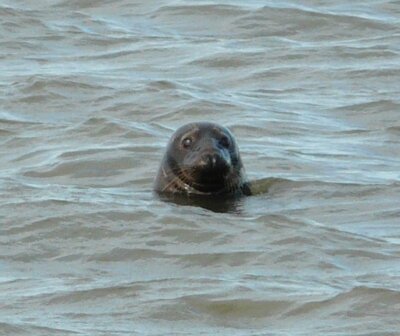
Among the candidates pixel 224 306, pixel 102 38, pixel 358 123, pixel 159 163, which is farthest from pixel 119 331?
pixel 102 38

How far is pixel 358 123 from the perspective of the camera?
Result: 1523 cm

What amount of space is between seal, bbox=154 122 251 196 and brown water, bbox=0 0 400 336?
21cm

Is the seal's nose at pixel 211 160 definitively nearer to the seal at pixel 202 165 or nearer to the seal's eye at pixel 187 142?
the seal at pixel 202 165

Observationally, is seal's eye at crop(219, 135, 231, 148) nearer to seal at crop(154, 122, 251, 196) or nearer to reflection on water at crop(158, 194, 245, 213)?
seal at crop(154, 122, 251, 196)

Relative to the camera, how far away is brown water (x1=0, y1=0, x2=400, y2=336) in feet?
30.6

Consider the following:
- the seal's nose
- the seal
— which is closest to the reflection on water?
the seal

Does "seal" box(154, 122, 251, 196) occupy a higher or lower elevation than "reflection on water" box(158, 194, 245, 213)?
higher

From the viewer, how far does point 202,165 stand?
39.3ft

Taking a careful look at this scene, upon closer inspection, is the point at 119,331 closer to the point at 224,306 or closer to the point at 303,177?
the point at 224,306

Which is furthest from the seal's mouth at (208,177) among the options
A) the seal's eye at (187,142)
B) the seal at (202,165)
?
the seal's eye at (187,142)

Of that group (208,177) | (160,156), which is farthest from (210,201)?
(160,156)

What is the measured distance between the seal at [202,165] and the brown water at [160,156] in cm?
21

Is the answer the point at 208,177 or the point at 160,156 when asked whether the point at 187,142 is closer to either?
the point at 208,177

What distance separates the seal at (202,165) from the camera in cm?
1201
